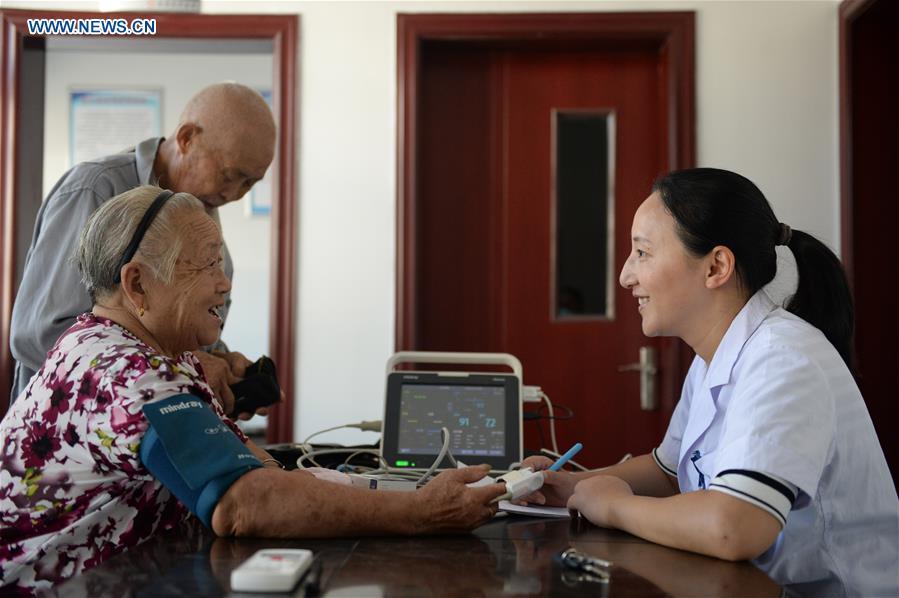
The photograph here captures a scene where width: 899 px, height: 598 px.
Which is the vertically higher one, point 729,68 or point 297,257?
point 729,68

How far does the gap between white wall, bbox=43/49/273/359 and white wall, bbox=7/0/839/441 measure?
128cm

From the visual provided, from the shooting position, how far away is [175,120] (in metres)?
4.68

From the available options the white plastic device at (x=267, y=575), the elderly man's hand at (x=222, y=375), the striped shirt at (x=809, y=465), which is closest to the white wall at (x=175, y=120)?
the elderly man's hand at (x=222, y=375)

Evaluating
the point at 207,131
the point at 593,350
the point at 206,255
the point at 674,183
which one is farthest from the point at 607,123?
the point at 206,255

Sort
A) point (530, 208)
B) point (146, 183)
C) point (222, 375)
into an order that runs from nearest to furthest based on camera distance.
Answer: point (222, 375) < point (146, 183) < point (530, 208)

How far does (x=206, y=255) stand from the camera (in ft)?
4.92

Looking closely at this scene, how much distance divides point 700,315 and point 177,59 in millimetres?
3872

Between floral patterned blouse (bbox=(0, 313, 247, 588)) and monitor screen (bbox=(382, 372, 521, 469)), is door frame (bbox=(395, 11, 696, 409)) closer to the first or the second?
monitor screen (bbox=(382, 372, 521, 469))

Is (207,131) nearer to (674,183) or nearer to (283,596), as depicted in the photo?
(674,183)

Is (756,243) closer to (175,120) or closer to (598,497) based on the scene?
(598,497)

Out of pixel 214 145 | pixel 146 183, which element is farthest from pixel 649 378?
pixel 146 183

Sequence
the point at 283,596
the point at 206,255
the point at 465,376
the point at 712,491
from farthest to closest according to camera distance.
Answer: the point at 465,376
the point at 206,255
the point at 712,491
the point at 283,596

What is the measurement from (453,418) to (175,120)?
330 centimetres

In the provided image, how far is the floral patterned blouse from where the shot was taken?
49.1 inches
